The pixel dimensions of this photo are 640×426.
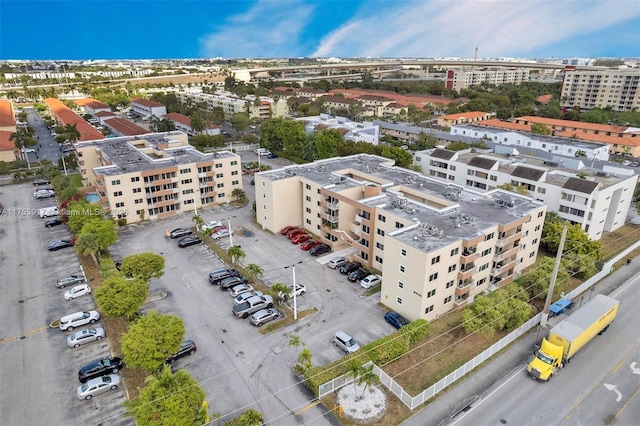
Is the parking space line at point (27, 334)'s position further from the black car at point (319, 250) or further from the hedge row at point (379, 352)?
the black car at point (319, 250)

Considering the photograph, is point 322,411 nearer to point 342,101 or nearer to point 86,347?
point 86,347

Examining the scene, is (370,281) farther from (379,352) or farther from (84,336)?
(84,336)

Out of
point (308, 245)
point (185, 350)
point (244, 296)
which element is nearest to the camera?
point (185, 350)

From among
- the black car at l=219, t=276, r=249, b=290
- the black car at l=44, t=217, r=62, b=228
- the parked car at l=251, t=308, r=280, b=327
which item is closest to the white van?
the black car at l=44, t=217, r=62, b=228

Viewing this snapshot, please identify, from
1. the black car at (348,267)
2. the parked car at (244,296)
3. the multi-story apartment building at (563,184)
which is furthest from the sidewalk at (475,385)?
the multi-story apartment building at (563,184)

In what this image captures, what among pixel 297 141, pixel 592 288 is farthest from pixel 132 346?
pixel 297 141

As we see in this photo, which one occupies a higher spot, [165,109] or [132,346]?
[165,109]

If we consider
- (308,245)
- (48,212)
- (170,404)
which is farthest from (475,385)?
(48,212)
